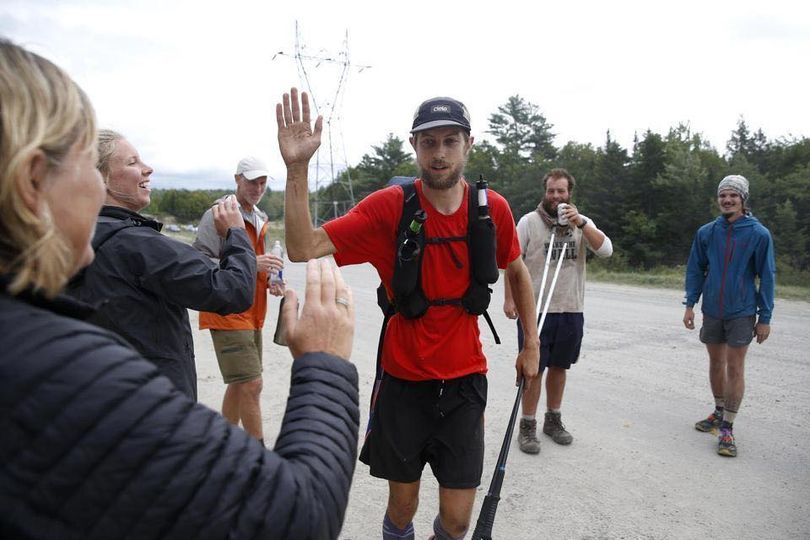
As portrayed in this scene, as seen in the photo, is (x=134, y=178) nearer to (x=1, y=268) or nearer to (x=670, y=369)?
(x=1, y=268)

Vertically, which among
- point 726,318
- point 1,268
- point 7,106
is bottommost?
point 726,318

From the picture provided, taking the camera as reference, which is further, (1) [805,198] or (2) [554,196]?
(1) [805,198]

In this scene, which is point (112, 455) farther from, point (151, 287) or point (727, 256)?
point (727, 256)

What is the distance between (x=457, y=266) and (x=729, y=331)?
11.0 ft

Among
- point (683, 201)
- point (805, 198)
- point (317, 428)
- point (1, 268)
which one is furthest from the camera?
point (683, 201)

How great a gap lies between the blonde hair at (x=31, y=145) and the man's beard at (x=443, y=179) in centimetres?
215

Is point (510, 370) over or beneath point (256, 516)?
beneath

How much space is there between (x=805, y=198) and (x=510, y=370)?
2542 cm

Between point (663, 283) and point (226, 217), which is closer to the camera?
point (226, 217)

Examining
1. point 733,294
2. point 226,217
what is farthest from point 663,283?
point 226,217

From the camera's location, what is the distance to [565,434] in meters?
4.88

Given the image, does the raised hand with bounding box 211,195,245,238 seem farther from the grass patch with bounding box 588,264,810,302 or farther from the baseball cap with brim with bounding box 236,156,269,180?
the grass patch with bounding box 588,264,810,302

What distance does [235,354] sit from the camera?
436 centimetres

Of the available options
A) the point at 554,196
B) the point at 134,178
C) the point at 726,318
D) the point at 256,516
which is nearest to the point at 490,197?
the point at 134,178
